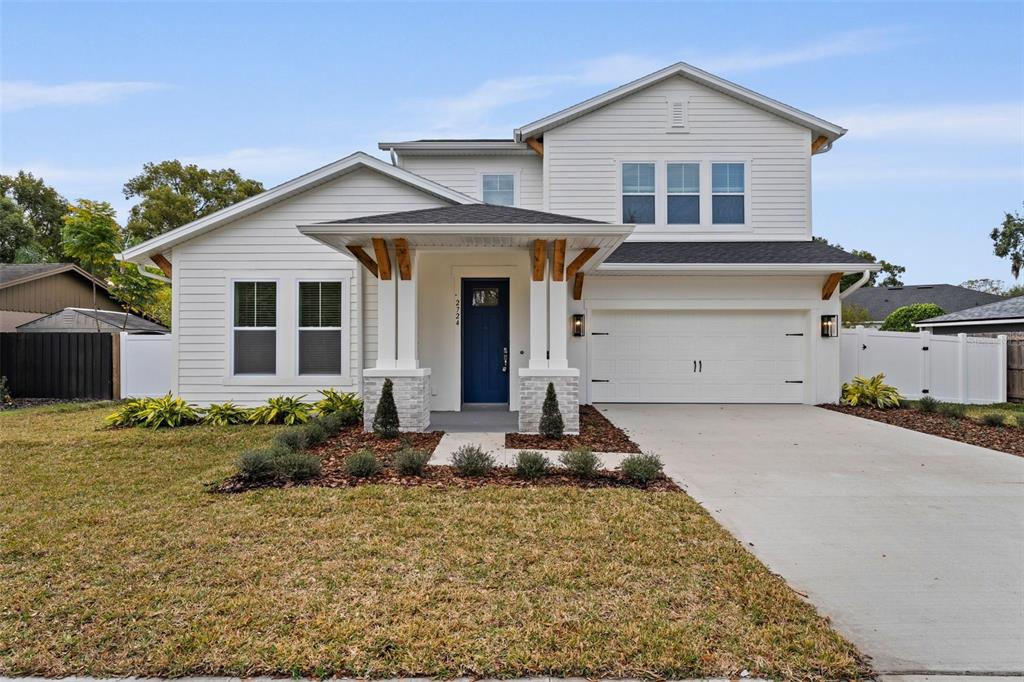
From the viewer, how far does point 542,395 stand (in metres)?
8.02

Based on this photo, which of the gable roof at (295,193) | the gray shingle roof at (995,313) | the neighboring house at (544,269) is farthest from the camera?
the gray shingle roof at (995,313)

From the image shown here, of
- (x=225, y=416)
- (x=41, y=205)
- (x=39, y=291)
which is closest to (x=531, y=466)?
(x=225, y=416)

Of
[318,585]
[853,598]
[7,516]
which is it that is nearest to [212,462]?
[7,516]

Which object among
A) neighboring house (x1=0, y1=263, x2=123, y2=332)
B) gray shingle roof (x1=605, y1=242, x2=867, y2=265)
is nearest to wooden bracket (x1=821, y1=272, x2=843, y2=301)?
gray shingle roof (x1=605, y1=242, x2=867, y2=265)

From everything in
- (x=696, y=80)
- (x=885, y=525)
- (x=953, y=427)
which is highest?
(x=696, y=80)

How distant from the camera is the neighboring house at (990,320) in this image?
16.5 metres

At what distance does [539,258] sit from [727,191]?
6.56m

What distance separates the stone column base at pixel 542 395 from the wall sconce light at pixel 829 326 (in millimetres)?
6827

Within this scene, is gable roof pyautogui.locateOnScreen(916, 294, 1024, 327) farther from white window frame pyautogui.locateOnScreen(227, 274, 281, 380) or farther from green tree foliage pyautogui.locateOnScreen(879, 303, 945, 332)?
white window frame pyautogui.locateOnScreen(227, 274, 281, 380)

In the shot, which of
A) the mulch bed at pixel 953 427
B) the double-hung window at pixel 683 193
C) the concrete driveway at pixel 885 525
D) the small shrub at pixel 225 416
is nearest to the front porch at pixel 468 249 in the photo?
the concrete driveway at pixel 885 525

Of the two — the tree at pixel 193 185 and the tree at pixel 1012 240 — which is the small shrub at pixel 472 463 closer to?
the tree at pixel 193 185

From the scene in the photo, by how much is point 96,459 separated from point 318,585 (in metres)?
5.34

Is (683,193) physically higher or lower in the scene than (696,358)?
higher

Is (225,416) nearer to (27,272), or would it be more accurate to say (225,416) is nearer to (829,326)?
(829,326)
